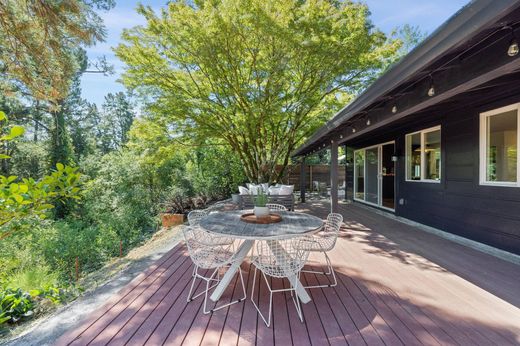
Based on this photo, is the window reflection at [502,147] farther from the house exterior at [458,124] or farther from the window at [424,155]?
the window at [424,155]

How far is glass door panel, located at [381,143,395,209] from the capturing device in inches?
298

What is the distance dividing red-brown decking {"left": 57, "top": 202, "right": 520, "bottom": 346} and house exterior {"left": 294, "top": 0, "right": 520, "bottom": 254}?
107 centimetres

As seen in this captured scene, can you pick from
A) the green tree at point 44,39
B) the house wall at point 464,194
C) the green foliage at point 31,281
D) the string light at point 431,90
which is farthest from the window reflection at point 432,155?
the green foliage at point 31,281

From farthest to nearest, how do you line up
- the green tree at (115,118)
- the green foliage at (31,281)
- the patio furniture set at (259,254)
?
the green tree at (115,118)
the green foliage at (31,281)
the patio furniture set at (259,254)

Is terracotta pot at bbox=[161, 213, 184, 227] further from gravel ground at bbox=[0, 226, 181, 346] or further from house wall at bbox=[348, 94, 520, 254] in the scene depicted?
house wall at bbox=[348, 94, 520, 254]

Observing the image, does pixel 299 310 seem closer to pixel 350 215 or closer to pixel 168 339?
pixel 168 339

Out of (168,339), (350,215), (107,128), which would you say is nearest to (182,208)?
(350,215)

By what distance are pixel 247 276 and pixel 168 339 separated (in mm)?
1265

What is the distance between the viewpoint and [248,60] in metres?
7.45

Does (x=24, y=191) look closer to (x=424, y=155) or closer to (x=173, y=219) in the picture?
(x=173, y=219)

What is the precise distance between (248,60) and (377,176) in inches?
204

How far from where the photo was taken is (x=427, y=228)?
5262mm

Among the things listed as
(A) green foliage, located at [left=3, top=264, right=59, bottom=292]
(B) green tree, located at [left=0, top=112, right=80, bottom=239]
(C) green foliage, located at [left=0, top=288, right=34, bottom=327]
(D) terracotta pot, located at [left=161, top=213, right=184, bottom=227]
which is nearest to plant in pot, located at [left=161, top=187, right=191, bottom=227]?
(D) terracotta pot, located at [left=161, top=213, right=184, bottom=227]

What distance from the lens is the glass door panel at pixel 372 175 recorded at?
309 inches
